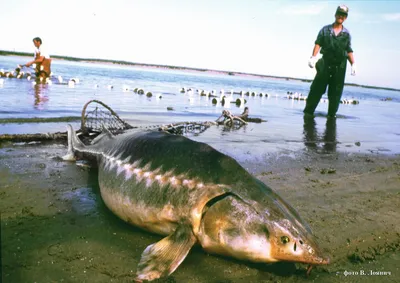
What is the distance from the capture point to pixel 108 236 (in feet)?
10.5

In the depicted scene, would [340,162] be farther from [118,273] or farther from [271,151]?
[118,273]

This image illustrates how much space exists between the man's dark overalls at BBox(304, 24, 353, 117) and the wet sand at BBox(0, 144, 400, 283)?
8301mm

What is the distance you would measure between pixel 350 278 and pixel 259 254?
80cm

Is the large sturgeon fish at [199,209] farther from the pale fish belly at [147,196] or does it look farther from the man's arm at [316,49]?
the man's arm at [316,49]

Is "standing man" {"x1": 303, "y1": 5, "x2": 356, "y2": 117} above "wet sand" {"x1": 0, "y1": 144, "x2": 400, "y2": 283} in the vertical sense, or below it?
above

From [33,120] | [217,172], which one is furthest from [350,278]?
[33,120]

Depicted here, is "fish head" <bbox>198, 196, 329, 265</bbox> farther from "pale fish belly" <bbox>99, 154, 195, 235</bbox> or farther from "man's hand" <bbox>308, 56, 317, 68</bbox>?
"man's hand" <bbox>308, 56, 317, 68</bbox>

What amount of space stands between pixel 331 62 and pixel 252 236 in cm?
1225

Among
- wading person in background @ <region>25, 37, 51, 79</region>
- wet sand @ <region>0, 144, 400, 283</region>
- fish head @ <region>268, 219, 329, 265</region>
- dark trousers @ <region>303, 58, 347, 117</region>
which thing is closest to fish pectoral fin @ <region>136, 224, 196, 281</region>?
wet sand @ <region>0, 144, 400, 283</region>

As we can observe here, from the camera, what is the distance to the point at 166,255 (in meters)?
2.67

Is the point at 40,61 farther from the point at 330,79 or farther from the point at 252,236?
the point at 252,236

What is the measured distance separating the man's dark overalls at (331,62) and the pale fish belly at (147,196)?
11.2 metres

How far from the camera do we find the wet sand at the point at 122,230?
272 cm

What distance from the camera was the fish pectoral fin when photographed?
2.59 m
